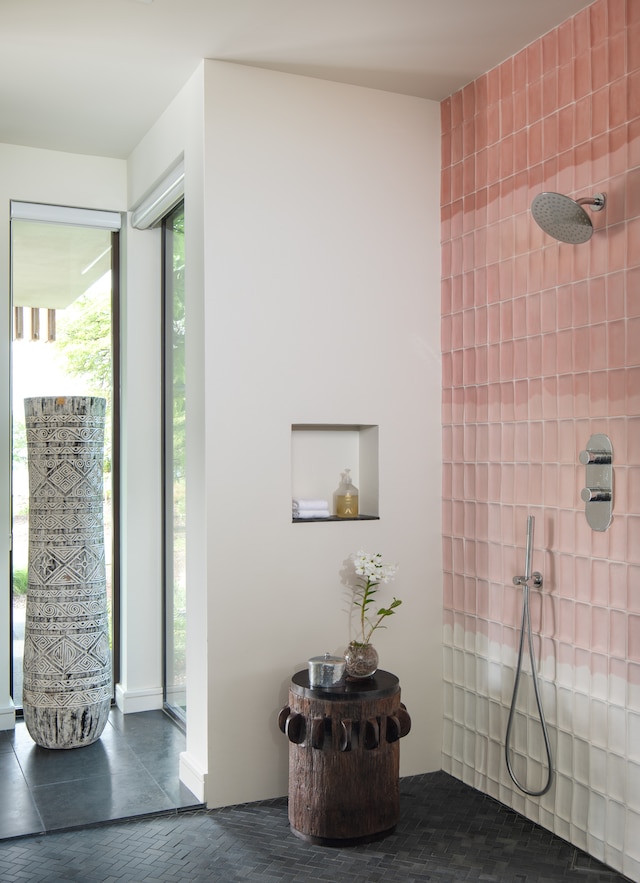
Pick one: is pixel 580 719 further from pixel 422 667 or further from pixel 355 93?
pixel 355 93

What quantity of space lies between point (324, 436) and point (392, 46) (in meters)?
1.34

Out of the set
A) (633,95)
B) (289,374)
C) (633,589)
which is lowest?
(633,589)

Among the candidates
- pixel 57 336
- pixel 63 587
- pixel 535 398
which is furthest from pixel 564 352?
pixel 57 336

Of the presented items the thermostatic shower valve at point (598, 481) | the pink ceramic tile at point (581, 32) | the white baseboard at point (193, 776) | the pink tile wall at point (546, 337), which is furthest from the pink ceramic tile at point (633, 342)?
the white baseboard at point (193, 776)

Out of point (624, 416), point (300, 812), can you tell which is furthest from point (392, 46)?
point (300, 812)

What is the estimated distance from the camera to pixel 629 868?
89.0 inches

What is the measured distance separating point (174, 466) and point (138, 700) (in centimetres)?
108

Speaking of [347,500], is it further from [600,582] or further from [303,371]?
[600,582]

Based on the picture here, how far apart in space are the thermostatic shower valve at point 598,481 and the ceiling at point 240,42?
4.23ft

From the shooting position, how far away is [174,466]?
375 centimetres

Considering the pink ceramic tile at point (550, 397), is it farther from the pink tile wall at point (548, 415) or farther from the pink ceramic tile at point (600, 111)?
the pink ceramic tile at point (600, 111)

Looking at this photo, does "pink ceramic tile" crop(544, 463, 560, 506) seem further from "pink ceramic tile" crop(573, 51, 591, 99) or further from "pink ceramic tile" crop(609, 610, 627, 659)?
"pink ceramic tile" crop(573, 51, 591, 99)

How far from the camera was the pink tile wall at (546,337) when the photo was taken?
7.61ft

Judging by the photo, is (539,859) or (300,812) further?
(300,812)
